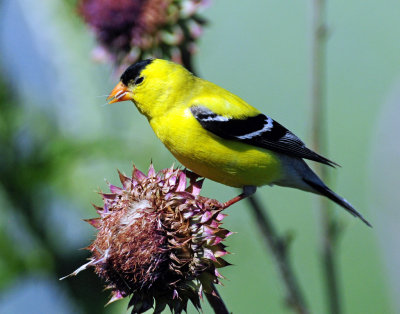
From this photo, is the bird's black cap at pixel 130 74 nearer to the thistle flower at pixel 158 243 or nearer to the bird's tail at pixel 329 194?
the thistle flower at pixel 158 243

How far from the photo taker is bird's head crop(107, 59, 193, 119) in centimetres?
187

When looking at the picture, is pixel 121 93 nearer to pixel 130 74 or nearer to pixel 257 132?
pixel 130 74

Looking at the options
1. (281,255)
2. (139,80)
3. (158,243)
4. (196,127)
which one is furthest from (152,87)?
(281,255)

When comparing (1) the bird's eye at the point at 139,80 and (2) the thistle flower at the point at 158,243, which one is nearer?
(2) the thistle flower at the point at 158,243

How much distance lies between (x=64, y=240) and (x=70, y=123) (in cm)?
67

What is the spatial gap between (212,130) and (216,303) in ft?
1.89

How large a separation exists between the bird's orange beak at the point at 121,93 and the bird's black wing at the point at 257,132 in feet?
0.81

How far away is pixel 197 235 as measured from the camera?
5.13 feet

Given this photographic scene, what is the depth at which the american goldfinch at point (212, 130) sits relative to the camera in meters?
1.75

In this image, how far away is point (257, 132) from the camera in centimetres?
187

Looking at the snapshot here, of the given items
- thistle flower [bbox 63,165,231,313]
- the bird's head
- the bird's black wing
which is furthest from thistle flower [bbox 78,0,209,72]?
thistle flower [bbox 63,165,231,313]

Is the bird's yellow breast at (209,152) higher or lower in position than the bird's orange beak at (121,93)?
lower

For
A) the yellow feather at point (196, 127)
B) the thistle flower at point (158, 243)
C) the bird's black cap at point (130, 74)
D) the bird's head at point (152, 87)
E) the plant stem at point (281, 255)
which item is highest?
the bird's black cap at point (130, 74)

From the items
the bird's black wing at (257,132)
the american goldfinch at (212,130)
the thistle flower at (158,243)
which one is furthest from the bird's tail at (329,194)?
the thistle flower at (158,243)
